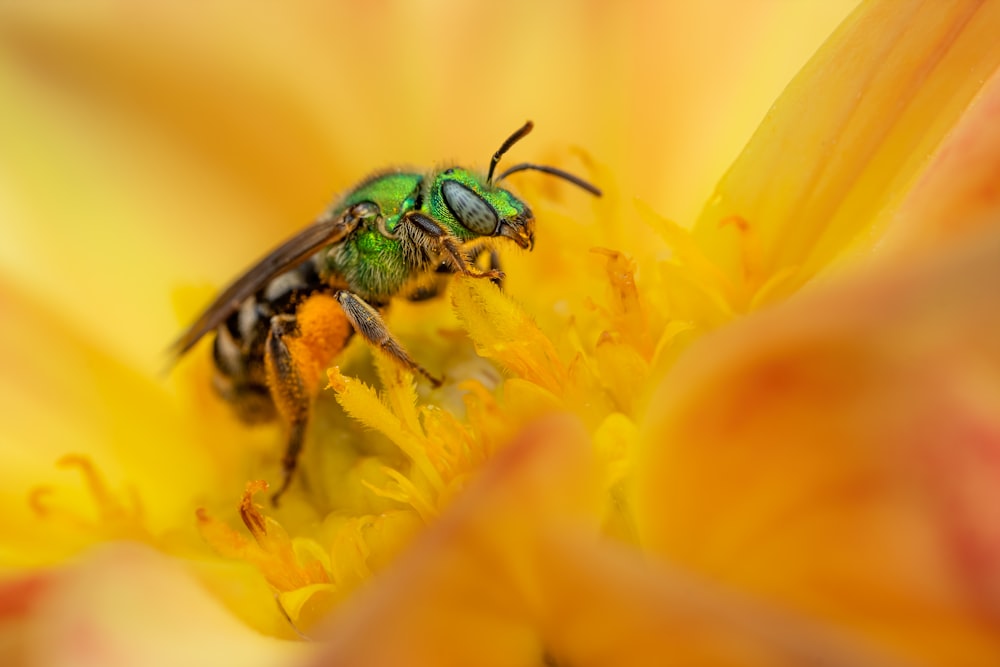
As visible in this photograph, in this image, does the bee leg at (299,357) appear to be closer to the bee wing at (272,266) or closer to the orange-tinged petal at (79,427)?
the bee wing at (272,266)

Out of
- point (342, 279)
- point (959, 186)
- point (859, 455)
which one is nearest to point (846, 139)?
point (959, 186)

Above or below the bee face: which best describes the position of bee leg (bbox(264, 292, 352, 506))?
below

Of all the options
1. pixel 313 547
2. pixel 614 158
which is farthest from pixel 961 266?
pixel 614 158

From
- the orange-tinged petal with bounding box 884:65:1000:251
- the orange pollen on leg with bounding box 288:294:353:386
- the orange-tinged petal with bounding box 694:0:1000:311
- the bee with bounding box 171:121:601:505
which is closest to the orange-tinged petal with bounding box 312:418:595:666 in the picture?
the orange-tinged petal with bounding box 884:65:1000:251

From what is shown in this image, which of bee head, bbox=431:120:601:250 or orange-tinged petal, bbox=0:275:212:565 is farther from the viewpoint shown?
orange-tinged petal, bbox=0:275:212:565

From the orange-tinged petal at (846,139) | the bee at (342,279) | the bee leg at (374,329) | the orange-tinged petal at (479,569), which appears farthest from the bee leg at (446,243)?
the orange-tinged petal at (479,569)

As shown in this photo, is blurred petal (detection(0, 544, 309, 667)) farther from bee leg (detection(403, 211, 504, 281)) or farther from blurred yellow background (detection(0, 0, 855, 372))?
blurred yellow background (detection(0, 0, 855, 372))

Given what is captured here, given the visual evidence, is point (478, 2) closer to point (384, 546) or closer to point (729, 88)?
point (729, 88)
